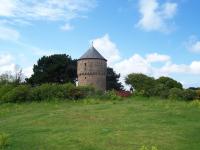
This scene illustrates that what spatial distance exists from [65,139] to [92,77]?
2949 cm

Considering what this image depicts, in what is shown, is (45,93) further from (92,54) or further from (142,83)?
(92,54)

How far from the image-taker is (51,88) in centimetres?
2358

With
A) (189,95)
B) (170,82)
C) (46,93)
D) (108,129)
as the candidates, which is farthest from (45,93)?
(108,129)

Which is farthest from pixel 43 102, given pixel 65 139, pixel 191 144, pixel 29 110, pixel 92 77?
pixel 92 77

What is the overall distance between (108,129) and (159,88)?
38.8 feet

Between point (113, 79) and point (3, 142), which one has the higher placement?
point (113, 79)

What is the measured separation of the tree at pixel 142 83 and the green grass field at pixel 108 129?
6.69 metres

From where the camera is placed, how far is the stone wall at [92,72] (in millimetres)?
40812

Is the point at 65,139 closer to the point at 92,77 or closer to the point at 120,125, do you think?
the point at 120,125

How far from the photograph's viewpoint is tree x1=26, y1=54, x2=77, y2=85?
49.5 m

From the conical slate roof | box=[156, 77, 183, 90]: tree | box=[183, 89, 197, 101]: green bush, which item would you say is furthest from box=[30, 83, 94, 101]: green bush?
the conical slate roof

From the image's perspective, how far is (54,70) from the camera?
49812mm

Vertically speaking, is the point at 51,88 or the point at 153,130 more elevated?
the point at 51,88

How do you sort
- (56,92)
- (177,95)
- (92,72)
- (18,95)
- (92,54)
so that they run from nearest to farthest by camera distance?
(177,95), (56,92), (18,95), (92,72), (92,54)
